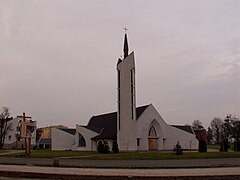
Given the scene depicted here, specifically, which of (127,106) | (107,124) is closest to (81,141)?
(107,124)

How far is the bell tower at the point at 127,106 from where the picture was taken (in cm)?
5953

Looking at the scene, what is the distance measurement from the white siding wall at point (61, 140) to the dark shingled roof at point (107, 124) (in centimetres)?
684

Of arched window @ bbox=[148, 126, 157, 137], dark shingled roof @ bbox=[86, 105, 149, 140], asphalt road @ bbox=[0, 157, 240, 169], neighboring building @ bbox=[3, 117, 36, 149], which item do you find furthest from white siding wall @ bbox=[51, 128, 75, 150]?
asphalt road @ bbox=[0, 157, 240, 169]

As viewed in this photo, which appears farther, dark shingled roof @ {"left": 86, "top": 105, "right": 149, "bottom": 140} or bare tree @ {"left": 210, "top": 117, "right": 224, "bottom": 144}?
bare tree @ {"left": 210, "top": 117, "right": 224, "bottom": 144}

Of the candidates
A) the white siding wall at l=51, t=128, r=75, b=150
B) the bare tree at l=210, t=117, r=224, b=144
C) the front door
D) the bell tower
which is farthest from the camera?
the bare tree at l=210, t=117, r=224, b=144

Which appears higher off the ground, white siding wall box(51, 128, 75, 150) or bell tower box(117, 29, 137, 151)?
bell tower box(117, 29, 137, 151)

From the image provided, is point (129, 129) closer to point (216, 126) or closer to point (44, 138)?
point (44, 138)

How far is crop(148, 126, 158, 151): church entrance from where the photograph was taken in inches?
2508

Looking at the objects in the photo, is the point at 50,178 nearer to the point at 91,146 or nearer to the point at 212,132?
the point at 91,146

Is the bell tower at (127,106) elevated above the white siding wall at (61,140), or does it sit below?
above

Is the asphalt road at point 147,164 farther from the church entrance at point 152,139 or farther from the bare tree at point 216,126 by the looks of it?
the bare tree at point 216,126

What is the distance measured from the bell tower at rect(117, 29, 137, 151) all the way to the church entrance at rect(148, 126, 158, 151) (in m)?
5.35

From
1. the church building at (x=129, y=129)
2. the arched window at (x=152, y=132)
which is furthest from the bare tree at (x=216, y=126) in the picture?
the arched window at (x=152, y=132)

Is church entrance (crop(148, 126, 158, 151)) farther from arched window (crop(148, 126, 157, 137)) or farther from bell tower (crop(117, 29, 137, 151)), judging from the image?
bell tower (crop(117, 29, 137, 151))
